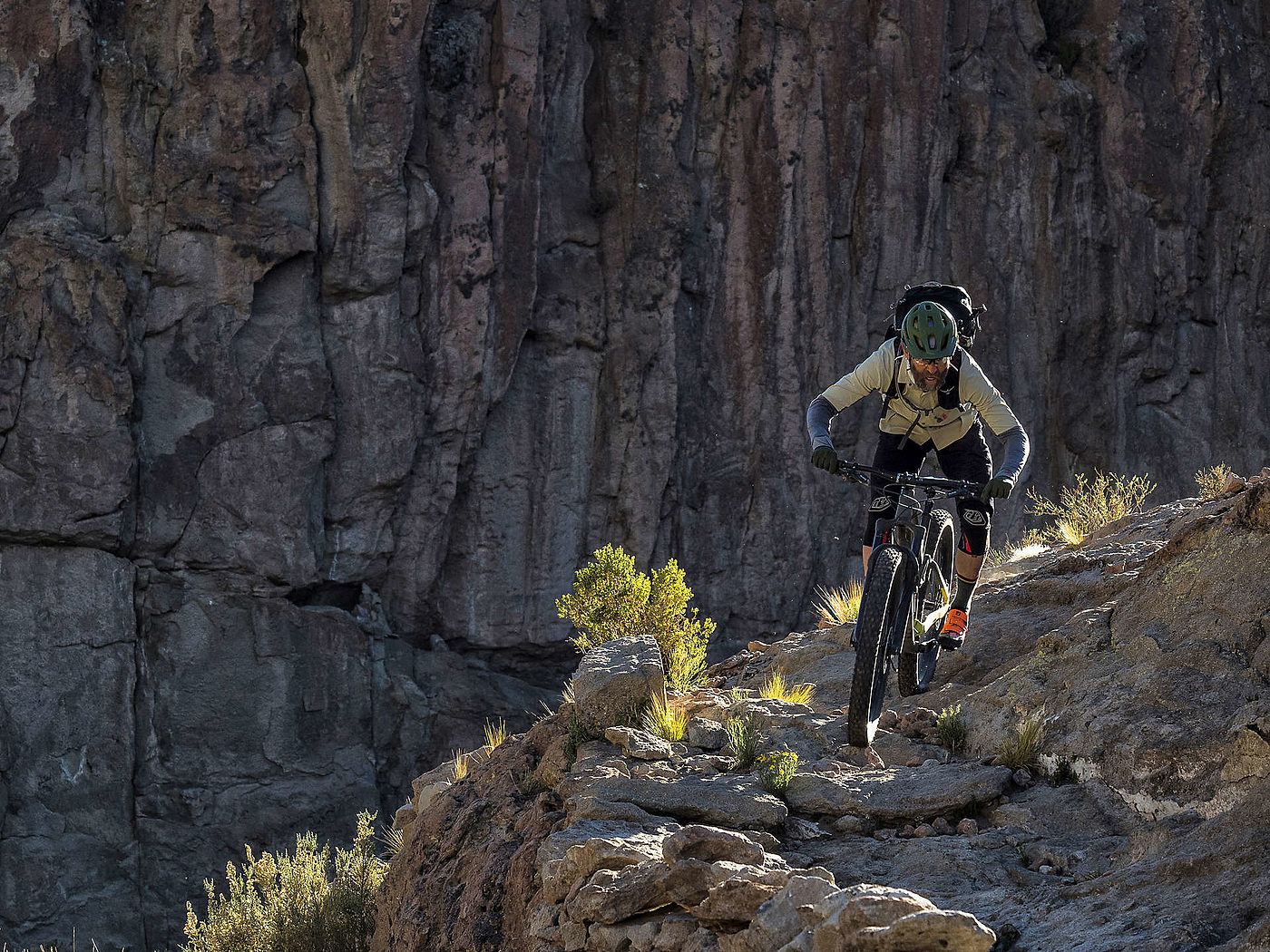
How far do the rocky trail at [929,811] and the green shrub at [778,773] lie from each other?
4 cm

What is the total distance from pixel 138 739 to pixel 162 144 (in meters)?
9.16

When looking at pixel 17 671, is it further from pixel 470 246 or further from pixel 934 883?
pixel 934 883

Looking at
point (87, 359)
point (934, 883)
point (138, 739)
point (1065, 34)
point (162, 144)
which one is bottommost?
point (138, 739)

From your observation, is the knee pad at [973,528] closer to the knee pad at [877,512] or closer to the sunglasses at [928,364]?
the knee pad at [877,512]

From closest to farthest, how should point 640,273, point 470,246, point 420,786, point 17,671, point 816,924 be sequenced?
point 816,924
point 420,786
point 17,671
point 470,246
point 640,273

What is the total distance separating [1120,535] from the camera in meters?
9.07

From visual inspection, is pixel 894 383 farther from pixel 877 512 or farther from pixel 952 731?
pixel 952 731

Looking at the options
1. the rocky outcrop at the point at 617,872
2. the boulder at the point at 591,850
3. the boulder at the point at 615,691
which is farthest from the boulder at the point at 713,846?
the boulder at the point at 615,691

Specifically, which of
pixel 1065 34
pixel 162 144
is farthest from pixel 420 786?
pixel 1065 34

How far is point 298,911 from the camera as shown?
7254mm

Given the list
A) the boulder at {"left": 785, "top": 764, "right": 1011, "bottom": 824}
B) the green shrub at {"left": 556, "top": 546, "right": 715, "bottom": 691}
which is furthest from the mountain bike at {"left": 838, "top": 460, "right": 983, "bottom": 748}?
the green shrub at {"left": 556, "top": 546, "right": 715, "bottom": 691}

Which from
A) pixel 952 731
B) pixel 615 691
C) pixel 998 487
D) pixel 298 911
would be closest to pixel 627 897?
pixel 615 691

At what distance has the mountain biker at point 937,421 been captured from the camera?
18.2 ft

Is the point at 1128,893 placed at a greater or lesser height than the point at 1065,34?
lesser
